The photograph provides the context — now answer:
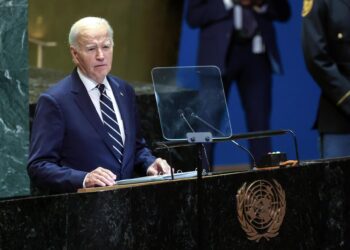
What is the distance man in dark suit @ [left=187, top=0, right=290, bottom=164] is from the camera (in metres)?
8.88

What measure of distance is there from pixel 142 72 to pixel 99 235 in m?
5.55

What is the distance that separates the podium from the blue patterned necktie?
2.18 feet

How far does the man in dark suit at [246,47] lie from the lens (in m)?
8.88

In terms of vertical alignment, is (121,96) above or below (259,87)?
below

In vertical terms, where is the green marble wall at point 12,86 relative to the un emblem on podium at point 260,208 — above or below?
above

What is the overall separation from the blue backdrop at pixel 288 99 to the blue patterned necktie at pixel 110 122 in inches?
142

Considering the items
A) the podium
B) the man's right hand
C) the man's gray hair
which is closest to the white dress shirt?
the man's gray hair

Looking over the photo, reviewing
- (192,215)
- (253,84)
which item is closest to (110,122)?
(192,215)

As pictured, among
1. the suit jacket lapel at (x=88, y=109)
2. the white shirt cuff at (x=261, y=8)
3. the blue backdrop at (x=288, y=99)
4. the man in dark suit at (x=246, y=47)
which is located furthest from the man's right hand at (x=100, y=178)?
the blue backdrop at (x=288, y=99)

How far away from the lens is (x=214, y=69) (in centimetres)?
555

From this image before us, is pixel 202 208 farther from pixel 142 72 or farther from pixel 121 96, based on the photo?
pixel 142 72

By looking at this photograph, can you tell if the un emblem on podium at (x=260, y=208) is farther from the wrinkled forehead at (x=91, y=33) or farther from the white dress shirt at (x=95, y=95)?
the wrinkled forehead at (x=91, y=33)

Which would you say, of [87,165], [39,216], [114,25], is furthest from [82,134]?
[114,25]

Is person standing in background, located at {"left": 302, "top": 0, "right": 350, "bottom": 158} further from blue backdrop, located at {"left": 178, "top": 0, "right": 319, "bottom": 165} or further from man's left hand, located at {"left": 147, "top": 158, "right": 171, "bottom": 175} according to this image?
blue backdrop, located at {"left": 178, "top": 0, "right": 319, "bottom": 165}
